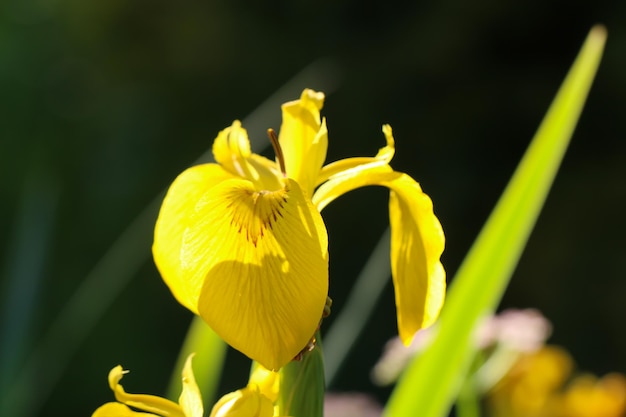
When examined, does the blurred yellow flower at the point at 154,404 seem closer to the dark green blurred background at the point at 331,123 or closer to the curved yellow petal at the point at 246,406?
the curved yellow petal at the point at 246,406

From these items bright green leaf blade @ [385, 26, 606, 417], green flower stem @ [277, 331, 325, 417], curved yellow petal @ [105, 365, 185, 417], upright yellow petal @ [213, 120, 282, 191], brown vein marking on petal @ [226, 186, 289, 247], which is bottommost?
bright green leaf blade @ [385, 26, 606, 417]

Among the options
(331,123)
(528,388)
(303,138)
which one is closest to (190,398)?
(303,138)

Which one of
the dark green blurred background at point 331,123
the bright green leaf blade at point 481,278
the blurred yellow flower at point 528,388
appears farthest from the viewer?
the dark green blurred background at point 331,123

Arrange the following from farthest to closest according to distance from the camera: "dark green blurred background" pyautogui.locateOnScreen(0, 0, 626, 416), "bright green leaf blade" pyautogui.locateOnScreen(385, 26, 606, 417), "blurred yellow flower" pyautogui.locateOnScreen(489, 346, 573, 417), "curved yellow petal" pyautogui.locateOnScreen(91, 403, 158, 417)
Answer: "dark green blurred background" pyautogui.locateOnScreen(0, 0, 626, 416) < "blurred yellow flower" pyautogui.locateOnScreen(489, 346, 573, 417) < "bright green leaf blade" pyautogui.locateOnScreen(385, 26, 606, 417) < "curved yellow petal" pyautogui.locateOnScreen(91, 403, 158, 417)

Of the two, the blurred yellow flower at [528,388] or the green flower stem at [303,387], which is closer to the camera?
the green flower stem at [303,387]

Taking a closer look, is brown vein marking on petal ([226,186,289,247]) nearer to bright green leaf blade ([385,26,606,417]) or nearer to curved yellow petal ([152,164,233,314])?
curved yellow petal ([152,164,233,314])

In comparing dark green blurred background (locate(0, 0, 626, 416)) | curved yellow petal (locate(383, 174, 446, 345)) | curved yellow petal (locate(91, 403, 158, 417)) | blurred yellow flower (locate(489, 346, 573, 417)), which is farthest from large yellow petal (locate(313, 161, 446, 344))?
dark green blurred background (locate(0, 0, 626, 416))

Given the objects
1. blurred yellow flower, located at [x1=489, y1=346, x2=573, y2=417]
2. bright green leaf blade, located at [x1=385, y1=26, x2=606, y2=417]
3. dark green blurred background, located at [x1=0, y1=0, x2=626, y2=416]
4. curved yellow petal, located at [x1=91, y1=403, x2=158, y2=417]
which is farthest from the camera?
dark green blurred background, located at [x1=0, y1=0, x2=626, y2=416]

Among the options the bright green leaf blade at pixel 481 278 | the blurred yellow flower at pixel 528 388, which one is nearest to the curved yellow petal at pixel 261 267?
the bright green leaf blade at pixel 481 278
